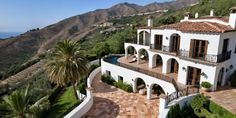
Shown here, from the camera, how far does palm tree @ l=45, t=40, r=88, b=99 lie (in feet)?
71.1

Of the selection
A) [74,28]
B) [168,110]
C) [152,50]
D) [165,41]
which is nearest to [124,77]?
[152,50]

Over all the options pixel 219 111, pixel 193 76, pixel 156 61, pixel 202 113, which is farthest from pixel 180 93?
pixel 156 61

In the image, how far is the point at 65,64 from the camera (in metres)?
21.6

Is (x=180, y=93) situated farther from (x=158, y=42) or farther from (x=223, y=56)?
(x=158, y=42)

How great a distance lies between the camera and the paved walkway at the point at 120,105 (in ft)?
57.7

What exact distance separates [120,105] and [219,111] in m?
9.37

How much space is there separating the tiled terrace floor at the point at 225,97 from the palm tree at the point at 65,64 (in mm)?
14618

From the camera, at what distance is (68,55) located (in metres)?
22.1

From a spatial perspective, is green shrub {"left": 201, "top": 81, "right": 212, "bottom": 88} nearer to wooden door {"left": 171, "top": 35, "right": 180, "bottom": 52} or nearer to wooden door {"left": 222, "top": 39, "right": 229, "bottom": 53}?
wooden door {"left": 222, "top": 39, "right": 229, "bottom": 53}

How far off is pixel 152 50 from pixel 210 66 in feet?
30.0

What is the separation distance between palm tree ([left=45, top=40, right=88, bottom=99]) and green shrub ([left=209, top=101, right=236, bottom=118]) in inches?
577

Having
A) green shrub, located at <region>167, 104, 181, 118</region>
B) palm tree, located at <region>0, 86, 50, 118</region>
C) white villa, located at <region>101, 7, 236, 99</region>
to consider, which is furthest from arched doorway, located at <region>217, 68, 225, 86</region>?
palm tree, located at <region>0, 86, 50, 118</region>

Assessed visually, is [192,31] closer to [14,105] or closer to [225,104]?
[225,104]

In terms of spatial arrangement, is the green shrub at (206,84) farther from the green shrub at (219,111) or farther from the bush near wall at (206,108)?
the green shrub at (219,111)
